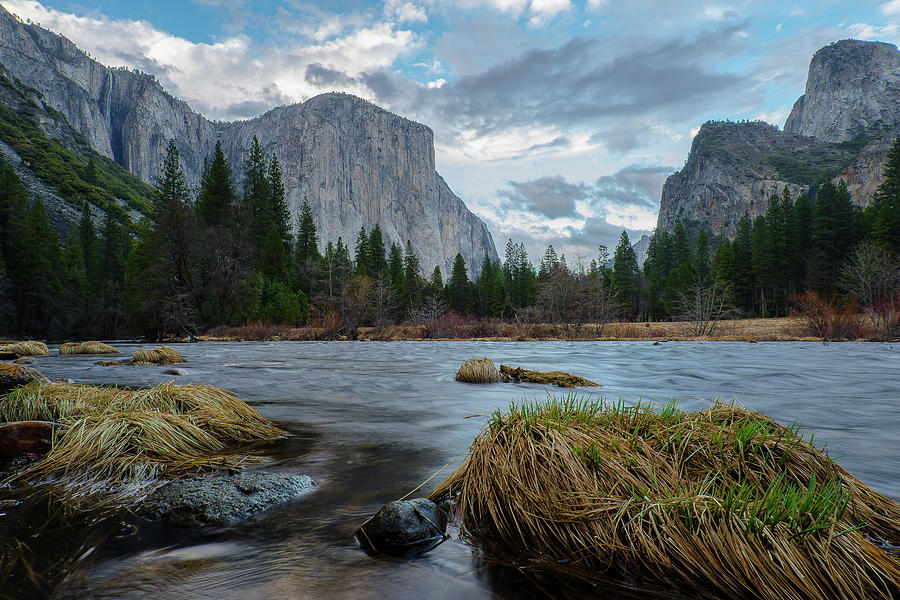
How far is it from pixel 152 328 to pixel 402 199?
149 meters

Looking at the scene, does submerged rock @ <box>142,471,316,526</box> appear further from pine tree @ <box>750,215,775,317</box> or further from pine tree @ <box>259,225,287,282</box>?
pine tree @ <box>750,215,775,317</box>

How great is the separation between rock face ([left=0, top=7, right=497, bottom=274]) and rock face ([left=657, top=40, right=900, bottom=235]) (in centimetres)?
10634

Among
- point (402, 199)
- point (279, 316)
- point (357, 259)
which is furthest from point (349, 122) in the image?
point (279, 316)

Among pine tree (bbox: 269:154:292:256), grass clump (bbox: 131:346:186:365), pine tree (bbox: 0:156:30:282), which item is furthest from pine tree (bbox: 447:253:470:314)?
grass clump (bbox: 131:346:186:365)

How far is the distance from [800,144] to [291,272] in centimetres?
20782

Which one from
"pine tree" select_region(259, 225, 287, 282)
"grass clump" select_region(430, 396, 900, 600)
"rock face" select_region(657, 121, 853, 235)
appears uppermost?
"rock face" select_region(657, 121, 853, 235)

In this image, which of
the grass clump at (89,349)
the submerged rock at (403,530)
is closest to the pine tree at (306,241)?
the grass clump at (89,349)

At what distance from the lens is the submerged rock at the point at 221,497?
2703 millimetres

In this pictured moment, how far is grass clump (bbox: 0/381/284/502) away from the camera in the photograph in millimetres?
3348

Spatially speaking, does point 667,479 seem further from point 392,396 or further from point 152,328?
point 152,328

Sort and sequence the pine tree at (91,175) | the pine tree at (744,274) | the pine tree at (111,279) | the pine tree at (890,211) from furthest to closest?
the pine tree at (91,175)
the pine tree at (744,274)
the pine tree at (111,279)
the pine tree at (890,211)

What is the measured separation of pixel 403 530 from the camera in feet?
7.54

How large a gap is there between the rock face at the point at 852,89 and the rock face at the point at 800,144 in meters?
0.30

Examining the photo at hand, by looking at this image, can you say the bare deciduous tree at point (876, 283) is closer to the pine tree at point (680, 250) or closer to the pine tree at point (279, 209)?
the pine tree at point (680, 250)
